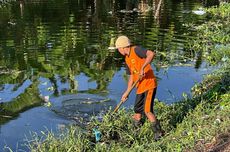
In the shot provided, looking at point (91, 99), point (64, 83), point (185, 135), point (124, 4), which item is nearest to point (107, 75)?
point (64, 83)

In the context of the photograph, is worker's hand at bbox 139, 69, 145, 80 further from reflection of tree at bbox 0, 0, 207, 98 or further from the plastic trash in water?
reflection of tree at bbox 0, 0, 207, 98

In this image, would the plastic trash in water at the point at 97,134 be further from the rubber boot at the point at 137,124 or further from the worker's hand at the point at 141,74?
the worker's hand at the point at 141,74

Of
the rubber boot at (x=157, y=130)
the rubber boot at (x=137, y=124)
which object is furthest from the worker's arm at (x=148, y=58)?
the rubber boot at (x=137, y=124)

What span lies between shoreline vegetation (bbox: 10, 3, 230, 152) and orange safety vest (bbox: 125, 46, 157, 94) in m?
0.82

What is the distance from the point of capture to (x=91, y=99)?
1059 cm

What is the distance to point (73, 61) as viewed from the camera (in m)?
14.0

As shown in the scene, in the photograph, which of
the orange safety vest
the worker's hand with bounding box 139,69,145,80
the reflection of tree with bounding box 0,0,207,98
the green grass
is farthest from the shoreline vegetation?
the reflection of tree with bounding box 0,0,207,98

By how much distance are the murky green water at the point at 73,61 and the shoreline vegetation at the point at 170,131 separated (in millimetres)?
1119

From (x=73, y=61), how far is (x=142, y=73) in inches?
276

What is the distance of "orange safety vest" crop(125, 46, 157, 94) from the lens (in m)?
7.23

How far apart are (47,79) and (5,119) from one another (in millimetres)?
2912

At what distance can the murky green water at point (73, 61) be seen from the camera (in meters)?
9.93

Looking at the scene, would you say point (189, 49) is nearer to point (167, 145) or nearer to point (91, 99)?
point (91, 99)

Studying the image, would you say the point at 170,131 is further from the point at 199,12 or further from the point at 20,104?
the point at 199,12
